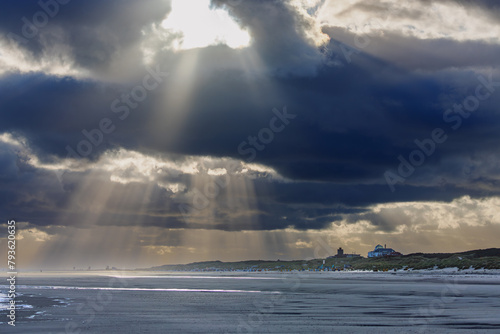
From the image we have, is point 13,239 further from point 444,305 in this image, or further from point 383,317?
point 444,305

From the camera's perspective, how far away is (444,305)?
49844 millimetres

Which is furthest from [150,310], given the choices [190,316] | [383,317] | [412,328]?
[412,328]

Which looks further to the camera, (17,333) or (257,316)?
(257,316)

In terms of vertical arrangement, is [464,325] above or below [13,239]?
below

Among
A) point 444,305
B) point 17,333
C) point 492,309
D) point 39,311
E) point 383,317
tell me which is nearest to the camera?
point 17,333

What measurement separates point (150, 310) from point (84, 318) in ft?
25.9

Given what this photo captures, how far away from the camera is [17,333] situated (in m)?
32.8

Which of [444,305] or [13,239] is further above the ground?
[13,239]

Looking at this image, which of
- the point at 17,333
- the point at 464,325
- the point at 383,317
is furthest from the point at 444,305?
the point at 17,333

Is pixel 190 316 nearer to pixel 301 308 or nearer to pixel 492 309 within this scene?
pixel 301 308

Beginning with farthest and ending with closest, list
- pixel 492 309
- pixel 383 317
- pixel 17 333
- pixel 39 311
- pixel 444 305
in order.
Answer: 1. pixel 444 305
2. pixel 39 311
3. pixel 492 309
4. pixel 383 317
5. pixel 17 333

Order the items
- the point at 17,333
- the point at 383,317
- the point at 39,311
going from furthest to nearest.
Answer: the point at 39,311 → the point at 383,317 → the point at 17,333

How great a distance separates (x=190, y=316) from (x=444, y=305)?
24.9m

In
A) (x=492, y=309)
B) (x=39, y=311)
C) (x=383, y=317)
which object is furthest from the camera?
(x=39, y=311)
